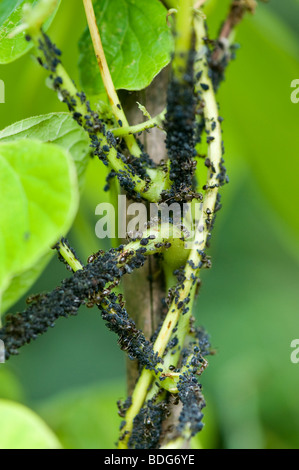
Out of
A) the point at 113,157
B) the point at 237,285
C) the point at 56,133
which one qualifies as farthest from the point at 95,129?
the point at 237,285

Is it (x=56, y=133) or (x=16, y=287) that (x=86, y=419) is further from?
(x=56, y=133)

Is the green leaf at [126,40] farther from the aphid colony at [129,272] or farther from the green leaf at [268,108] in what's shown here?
the green leaf at [268,108]

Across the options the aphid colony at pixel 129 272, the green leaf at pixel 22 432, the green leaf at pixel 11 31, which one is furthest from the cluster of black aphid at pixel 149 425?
the green leaf at pixel 11 31

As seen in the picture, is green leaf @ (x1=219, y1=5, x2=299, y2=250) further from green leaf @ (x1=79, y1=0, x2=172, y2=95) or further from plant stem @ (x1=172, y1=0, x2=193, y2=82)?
plant stem @ (x1=172, y1=0, x2=193, y2=82)
